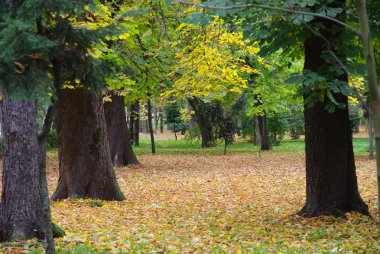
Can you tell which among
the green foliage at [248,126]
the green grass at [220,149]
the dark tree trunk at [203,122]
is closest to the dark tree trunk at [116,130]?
the green grass at [220,149]

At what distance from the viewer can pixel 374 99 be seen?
Result: 9.98 ft

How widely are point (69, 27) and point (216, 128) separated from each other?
2562 centimetres

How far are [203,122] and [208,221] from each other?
22713 mm

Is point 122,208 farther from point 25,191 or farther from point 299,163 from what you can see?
point 299,163

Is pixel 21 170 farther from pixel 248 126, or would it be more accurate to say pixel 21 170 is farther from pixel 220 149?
pixel 248 126

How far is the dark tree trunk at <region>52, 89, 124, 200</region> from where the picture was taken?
11625mm

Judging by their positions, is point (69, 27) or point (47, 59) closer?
point (47, 59)

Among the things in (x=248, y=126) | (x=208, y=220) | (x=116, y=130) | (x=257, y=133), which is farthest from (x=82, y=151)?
(x=248, y=126)

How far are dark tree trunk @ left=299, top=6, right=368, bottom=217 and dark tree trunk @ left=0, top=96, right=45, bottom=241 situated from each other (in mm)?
4533

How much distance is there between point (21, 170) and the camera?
7312 mm

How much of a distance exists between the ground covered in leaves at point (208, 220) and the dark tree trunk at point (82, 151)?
0.51 m

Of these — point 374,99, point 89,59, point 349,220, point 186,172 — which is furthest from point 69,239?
point 186,172

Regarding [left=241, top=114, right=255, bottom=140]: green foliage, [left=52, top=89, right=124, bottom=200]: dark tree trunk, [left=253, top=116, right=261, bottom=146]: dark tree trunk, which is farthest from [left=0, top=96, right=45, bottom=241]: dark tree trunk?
[left=241, top=114, right=255, bottom=140]: green foliage

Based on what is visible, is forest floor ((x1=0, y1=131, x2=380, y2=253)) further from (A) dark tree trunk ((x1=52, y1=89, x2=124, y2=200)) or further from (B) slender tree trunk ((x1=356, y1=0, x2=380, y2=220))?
(B) slender tree trunk ((x1=356, y1=0, x2=380, y2=220))
